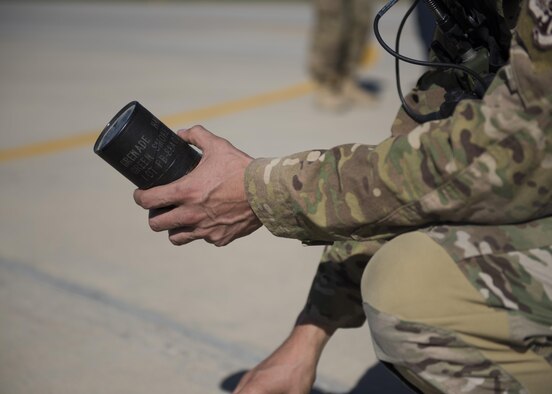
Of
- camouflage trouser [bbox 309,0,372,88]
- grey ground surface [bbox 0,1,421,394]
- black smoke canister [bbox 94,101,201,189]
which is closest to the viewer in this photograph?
black smoke canister [bbox 94,101,201,189]

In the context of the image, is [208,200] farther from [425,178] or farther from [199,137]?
[425,178]

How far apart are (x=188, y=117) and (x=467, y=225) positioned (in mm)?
4517

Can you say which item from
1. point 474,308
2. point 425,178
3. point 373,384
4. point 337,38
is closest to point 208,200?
point 425,178

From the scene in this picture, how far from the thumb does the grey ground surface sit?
811 mm

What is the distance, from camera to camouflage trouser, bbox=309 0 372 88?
5.88 metres

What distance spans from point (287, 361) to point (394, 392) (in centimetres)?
43

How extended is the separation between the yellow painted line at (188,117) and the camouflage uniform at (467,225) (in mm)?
3874

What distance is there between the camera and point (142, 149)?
149 centimetres

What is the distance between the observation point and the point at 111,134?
1488mm

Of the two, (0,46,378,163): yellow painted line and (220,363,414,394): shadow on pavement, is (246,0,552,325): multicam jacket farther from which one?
(0,46,378,163): yellow painted line

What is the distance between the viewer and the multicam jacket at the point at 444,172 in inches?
50.6

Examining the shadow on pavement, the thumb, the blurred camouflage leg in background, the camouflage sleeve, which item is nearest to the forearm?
the camouflage sleeve

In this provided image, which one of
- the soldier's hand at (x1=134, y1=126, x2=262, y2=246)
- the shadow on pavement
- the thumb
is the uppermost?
the thumb

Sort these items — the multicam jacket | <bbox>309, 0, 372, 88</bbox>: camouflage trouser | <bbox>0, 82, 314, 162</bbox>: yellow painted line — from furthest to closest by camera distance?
<bbox>309, 0, 372, 88</bbox>: camouflage trouser → <bbox>0, 82, 314, 162</bbox>: yellow painted line → the multicam jacket
